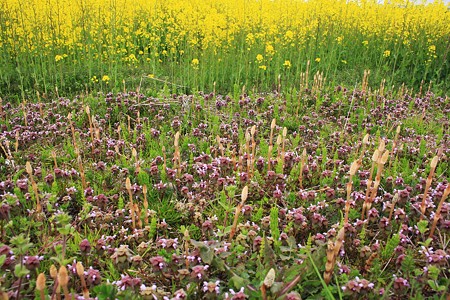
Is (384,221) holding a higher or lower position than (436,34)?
lower

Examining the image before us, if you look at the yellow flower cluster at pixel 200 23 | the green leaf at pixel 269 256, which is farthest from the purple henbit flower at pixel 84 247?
the yellow flower cluster at pixel 200 23

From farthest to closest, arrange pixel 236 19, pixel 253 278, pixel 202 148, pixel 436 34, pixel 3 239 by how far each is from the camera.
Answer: pixel 436 34, pixel 236 19, pixel 202 148, pixel 3 239, pixel 253 278

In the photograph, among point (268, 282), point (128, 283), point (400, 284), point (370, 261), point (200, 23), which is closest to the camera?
point (268, 282)

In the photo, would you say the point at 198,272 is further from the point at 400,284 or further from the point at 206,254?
the point at 400,284

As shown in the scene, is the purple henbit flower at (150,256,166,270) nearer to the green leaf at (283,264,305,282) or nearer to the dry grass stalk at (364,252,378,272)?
the green leaf at (283,264,305,282)

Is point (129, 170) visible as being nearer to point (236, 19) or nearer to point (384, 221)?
point (384, 221)

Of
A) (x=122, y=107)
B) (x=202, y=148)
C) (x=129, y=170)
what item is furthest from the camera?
(x=122, y=107)

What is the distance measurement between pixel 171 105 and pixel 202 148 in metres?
1.27

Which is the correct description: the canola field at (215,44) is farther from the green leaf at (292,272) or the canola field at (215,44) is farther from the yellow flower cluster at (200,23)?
the green leaf at (292,272)

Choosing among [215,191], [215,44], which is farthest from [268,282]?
[215,44]

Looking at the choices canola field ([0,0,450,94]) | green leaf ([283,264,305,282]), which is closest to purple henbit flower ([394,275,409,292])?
green leaf ([283,264,305,282])

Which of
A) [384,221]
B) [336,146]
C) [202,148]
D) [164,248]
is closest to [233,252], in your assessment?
[164,248]

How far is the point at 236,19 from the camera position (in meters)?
8.04

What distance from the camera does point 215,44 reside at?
21.9ft
